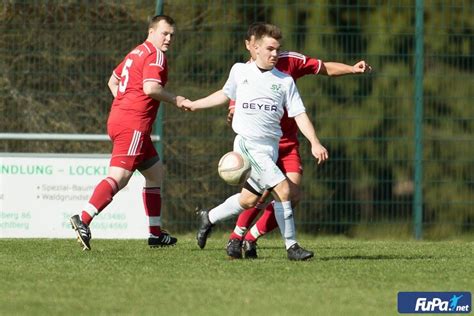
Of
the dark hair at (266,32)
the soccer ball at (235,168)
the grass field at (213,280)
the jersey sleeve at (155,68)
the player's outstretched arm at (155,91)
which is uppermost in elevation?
the dark hair at (266,32)

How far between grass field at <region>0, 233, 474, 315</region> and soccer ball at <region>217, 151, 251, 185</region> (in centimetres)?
66

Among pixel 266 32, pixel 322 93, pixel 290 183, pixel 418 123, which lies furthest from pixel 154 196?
pixel 418 123

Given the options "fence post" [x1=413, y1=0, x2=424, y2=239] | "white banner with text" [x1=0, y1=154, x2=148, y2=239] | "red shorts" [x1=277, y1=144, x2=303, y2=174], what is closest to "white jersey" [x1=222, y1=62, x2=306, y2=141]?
"red shorts" [x1=277, y1=144, x2=303, y2=174]

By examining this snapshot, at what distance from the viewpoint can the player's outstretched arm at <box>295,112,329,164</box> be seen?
32.7 feet

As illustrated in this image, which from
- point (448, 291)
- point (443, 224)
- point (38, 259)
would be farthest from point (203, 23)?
point (448, 291)

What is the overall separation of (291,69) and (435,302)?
334cm

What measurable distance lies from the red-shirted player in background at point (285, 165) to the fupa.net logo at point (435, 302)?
8.40 ft

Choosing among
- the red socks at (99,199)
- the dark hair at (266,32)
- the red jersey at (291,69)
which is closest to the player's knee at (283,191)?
the red jersey at (291,69)

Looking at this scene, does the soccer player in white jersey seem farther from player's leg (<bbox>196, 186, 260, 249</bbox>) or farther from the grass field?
the grass field

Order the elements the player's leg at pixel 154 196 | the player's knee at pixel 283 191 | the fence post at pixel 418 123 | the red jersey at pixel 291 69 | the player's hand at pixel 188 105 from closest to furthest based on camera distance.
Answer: the player's knee at pixel 283 191 → the player's hand at pixel 188 105 → the red jersey at pixel 291 69 → the player's leg at pixel 154 196 → the fence post at pixel 418 123

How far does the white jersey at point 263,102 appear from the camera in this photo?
10281 mm

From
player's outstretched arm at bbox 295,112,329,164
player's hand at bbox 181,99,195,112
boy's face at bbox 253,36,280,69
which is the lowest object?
player's outstretched arm at bbox 295,112,329,164

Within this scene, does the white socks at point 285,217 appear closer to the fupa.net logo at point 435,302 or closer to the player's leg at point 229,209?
the player's leg at point 229,209

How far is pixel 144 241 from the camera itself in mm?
13695
